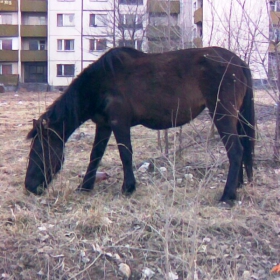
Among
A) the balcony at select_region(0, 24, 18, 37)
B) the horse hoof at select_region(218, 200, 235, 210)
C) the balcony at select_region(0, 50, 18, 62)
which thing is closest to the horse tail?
the horse hoof at select_region(218, 200, 235, 210)

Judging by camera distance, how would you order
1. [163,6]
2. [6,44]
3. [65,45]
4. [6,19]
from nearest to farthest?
[163,6] → [65,45] → [6,44] → [6,19]

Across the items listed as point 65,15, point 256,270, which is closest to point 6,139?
point 256,270

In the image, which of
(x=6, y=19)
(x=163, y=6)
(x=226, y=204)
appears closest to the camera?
(x=226, y=204)

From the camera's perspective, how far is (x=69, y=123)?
6.89 m

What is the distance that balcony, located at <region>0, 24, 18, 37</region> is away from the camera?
45.8 metres

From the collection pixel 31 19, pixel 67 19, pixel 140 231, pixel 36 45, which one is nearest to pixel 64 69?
A: pixel 67 19

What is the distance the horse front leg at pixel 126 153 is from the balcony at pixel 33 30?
1622 inches

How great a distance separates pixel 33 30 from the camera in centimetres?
4653

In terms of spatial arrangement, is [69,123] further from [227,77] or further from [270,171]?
[270,171]

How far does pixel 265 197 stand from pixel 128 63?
221cm

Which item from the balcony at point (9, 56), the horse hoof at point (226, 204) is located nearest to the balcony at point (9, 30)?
the balcony at point (9, 56)

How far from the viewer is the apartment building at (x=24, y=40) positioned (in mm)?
46188

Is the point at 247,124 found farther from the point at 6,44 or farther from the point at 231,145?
the point at 6,44

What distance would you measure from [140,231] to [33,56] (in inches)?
1669
